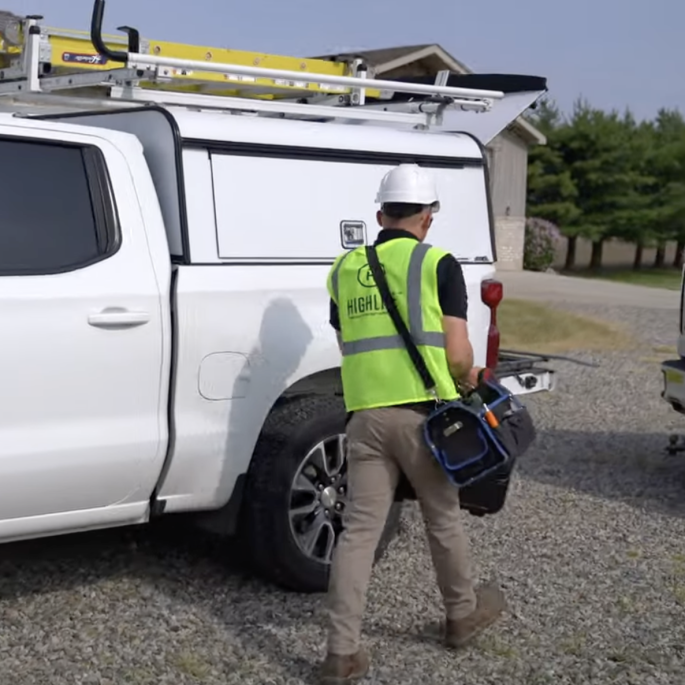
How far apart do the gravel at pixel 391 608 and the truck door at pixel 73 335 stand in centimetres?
55

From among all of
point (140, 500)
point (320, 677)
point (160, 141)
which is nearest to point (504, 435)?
point (320, 677)

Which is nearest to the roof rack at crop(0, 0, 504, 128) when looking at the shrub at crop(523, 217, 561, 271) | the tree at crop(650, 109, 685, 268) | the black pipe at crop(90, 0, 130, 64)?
the black pipe at crop(90, 0, 130, 64)

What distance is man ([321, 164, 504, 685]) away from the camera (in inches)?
175

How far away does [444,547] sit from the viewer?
4.65 meters

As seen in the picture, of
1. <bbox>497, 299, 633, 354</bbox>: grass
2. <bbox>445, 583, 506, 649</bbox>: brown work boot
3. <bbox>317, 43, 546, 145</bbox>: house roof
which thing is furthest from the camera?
<bbox>317, 43, 546, 145</bbox>: house roof

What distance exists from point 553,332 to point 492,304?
1077 cm

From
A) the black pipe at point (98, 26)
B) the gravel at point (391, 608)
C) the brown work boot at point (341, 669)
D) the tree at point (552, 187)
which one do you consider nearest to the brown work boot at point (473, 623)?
the gravel at point (391, 608)

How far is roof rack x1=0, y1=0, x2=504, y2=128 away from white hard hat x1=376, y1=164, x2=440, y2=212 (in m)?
1.15

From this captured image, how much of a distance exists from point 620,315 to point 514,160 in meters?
14.0

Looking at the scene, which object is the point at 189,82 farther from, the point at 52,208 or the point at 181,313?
the point at 181,313

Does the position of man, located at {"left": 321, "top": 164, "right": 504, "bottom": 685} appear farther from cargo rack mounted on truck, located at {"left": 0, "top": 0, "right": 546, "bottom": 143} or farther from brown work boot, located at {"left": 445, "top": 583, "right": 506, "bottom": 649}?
cargo rack mounted on truck, located at {"left": 0, "top": 0, "right": 546, "bottom": 143}

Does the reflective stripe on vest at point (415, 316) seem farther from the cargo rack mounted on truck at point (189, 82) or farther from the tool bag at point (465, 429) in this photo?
the cargo rack mounted on truck at point (189, 82)

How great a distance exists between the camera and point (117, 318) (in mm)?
4699

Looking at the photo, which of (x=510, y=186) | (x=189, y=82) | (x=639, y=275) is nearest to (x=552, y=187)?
(x=639, y=275)
